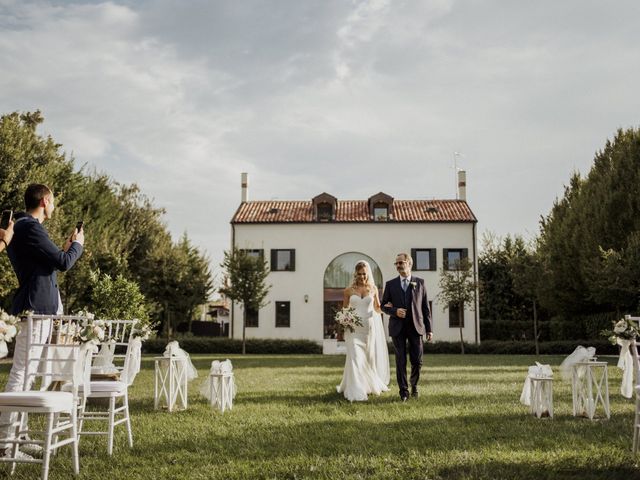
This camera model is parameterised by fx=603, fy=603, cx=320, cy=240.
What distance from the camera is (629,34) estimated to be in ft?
38.6

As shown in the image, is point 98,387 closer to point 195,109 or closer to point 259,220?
point 195,109

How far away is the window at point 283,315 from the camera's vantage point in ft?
120

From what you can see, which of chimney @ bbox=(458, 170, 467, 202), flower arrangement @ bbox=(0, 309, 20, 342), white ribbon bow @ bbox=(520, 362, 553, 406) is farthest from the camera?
chimney @ bbox=(458, 170, 467, 202)

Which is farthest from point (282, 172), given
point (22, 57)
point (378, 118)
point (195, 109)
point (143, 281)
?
point (143, 281)

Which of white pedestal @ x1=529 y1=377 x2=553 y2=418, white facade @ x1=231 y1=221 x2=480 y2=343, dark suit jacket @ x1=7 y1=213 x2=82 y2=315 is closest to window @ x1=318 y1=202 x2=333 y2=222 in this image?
white facade @ x1=231 y1=221 x2=480 y2=343

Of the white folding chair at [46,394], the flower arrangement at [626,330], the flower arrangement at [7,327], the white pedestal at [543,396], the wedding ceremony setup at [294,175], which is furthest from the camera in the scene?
the white pedestal at [543,396]

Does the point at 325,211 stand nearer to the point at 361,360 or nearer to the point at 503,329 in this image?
the point at 503,329

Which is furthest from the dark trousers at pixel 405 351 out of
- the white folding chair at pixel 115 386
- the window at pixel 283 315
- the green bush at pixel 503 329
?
the green bush at pixel 503 329

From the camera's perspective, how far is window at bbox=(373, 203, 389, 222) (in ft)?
124

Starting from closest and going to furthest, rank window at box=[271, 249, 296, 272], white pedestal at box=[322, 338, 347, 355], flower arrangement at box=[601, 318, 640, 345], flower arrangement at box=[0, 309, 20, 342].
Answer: flower arrangement at box=[0, 309, 20, 342]
flower arrangement at box=[601, 318, 640, 345]
white pedestal at box=[322, 338, 347, 355]
window at box=[271, 249, 296, 272]

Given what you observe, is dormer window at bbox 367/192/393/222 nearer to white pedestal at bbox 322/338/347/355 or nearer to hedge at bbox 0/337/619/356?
hedge at bbox 0/337/619/356

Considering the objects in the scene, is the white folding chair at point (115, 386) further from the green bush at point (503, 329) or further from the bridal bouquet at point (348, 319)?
the green bush at point (503, 329)

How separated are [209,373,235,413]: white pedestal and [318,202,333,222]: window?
2918 cm

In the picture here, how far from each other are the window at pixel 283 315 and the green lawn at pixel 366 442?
26972 mm
